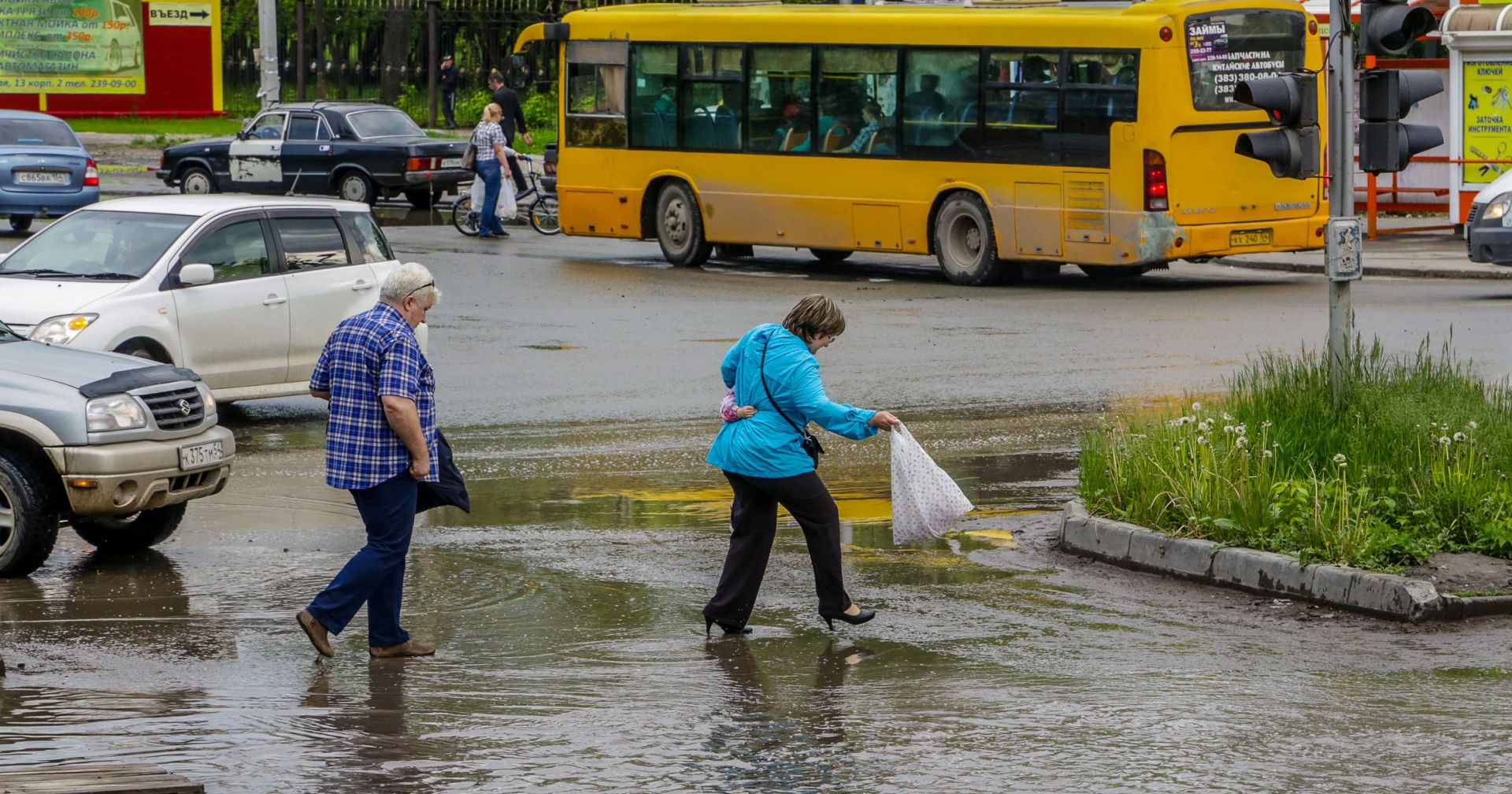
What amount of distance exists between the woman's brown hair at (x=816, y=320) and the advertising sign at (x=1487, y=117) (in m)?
21.0

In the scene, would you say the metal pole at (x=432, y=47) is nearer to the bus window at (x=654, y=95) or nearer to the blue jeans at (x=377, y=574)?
the bus window at (x=654, y=95)

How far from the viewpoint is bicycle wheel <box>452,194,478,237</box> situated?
2888 centimetres

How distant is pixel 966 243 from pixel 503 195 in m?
8.10

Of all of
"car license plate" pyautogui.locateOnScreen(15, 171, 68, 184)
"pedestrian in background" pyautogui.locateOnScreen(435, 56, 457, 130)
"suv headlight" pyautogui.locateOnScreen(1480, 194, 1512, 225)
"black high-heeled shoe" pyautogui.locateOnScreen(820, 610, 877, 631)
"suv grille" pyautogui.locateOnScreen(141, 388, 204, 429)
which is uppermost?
"pedestrian in background" pyautogui.locateOnScreen(435, 56, 457, 130)

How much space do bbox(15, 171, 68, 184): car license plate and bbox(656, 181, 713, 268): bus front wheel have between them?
8.05m

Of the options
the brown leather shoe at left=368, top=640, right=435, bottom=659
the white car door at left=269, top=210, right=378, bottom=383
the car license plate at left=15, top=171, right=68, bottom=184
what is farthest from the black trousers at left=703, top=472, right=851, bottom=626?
Answer: the car license plate at left=15, top=171, right=68, bottom=184

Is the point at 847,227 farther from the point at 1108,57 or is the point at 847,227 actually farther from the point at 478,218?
the point at 478,218

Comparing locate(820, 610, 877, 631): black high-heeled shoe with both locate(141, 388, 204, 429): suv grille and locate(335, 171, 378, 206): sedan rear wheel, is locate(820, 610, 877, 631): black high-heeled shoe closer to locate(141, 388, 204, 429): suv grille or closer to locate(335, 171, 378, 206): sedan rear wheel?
locate(141, 388, 204, 429): suv grille

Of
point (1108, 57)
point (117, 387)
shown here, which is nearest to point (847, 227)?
point (1108, 57)

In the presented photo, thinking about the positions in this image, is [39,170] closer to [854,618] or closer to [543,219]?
[543,219]

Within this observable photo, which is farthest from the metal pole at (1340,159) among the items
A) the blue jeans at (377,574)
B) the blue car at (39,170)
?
the blue car at (39,170)

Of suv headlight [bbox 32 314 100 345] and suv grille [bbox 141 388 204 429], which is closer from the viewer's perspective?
suv grille [bbox 141 388 204 429]

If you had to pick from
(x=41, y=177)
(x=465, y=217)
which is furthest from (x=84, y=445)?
(x=465, y=217)

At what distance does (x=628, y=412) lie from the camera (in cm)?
1441
